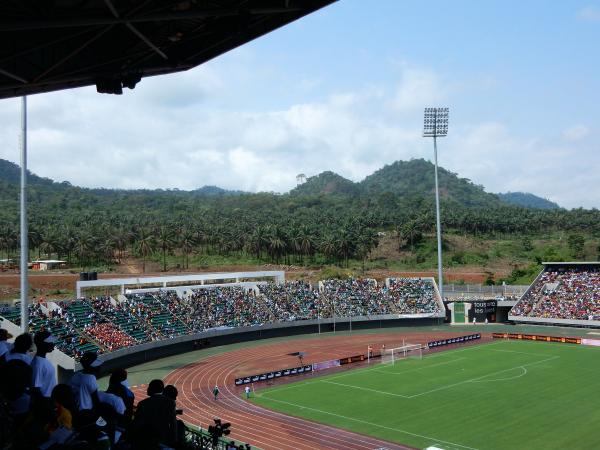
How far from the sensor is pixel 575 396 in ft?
112

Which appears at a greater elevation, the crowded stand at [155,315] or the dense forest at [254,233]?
the dense forest at [254,233]

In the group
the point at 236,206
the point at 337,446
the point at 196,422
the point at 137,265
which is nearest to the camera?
the point at 337,446

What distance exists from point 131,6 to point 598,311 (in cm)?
5896

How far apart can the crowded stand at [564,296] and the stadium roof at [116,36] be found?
55248mm

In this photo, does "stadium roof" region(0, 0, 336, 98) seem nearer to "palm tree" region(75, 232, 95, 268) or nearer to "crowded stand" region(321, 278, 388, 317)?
"crowded stand" region(321, 278, 388, 317)

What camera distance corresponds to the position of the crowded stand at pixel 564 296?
196ft

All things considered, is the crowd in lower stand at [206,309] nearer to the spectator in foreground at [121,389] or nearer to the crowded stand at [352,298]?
the crowded stand at [352,298]

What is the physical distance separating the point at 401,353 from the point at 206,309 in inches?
744

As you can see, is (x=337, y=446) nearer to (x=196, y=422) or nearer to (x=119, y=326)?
(x=196, y=422)

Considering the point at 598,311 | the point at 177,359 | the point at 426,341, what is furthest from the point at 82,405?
the point at 598,311

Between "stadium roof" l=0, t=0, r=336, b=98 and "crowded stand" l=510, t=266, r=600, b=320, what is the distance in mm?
55248

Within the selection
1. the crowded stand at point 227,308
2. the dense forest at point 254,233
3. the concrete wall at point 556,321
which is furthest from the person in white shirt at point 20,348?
the dense forest at point 254,233

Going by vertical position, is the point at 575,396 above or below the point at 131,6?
below

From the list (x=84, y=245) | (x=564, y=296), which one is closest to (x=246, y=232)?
(x=84, y=245)
